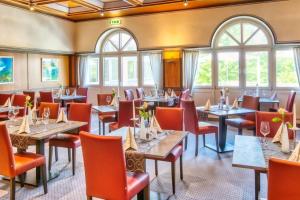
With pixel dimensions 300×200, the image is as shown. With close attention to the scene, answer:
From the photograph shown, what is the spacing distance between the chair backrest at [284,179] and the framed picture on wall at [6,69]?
302 inches

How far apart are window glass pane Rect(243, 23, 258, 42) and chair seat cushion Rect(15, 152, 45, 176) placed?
6.79 metres

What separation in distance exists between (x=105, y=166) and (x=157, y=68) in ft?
22.9

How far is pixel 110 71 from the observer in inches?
399

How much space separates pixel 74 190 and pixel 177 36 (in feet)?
20.8

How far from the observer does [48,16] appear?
29.4 feet

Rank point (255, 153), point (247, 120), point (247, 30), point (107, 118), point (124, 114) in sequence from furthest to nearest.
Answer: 1. point (247, 30)
2. point (107, 118)
3. point (247, 120)
4. point (124, 114)
5. point (255, 153)

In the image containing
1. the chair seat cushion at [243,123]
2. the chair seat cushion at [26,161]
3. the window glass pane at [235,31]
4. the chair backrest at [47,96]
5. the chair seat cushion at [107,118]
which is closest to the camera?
the chair seat cushion at [26,161]

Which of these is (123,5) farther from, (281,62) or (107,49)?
(281,62)

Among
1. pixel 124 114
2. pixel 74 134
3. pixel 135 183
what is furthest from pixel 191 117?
pixel 135 183

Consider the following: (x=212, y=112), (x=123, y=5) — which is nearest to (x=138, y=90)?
(x=123, y=5)

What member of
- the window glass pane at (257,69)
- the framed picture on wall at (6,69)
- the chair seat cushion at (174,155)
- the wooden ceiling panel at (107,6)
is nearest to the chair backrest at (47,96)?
the framed picture on wall at (6,69)

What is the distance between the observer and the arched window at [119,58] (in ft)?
31.7

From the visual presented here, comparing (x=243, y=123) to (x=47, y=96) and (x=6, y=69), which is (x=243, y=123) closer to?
(x=47, y=96)

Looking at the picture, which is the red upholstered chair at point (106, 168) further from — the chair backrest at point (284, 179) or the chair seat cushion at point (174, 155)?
the chair backrest at point (284, 179)
